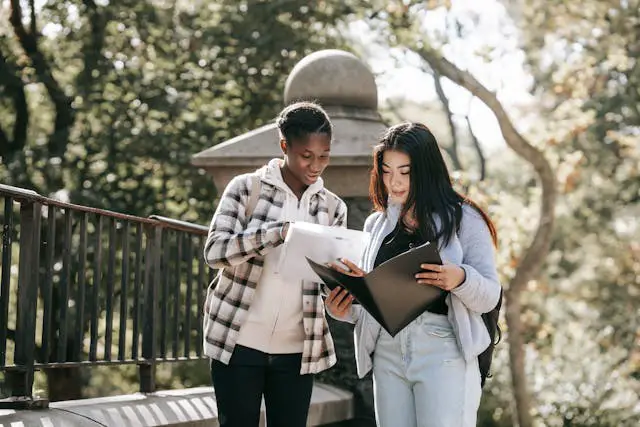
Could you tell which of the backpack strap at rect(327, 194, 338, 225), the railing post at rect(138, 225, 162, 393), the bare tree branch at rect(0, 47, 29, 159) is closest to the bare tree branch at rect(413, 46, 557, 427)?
the bare tree branch at rect(0, 47, 29, 159)

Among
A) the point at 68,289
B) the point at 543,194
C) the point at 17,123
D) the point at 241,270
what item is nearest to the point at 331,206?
the point at 241,270

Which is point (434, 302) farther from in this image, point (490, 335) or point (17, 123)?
point (17, 123)

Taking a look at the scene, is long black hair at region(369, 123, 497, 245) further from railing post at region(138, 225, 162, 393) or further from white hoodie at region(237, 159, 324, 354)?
railing post at region(138, 225, 162, 393)

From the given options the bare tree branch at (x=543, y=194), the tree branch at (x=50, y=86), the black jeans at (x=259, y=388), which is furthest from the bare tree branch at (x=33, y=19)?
the black jeans at (x=259, y=388)

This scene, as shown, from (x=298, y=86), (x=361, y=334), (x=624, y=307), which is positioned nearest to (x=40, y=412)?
(x=361, y=334)

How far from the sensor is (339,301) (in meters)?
3.80

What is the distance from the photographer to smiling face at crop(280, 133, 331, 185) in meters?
3.88

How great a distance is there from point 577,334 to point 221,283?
A: 969 inches

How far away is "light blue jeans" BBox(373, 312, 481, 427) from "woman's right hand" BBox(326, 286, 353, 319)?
18 cm

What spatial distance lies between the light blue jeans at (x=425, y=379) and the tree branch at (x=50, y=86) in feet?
35.2

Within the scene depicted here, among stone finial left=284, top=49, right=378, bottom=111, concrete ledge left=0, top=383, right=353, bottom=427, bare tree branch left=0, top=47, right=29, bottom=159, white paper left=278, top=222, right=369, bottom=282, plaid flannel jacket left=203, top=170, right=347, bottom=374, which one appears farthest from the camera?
bare tree branch left=0, top=47, right=29, bottom=159

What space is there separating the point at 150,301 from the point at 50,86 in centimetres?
882

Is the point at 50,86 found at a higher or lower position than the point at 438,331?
higher

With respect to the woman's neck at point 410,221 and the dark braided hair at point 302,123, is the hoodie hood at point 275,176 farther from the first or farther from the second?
the woman's neck at point 410,221
